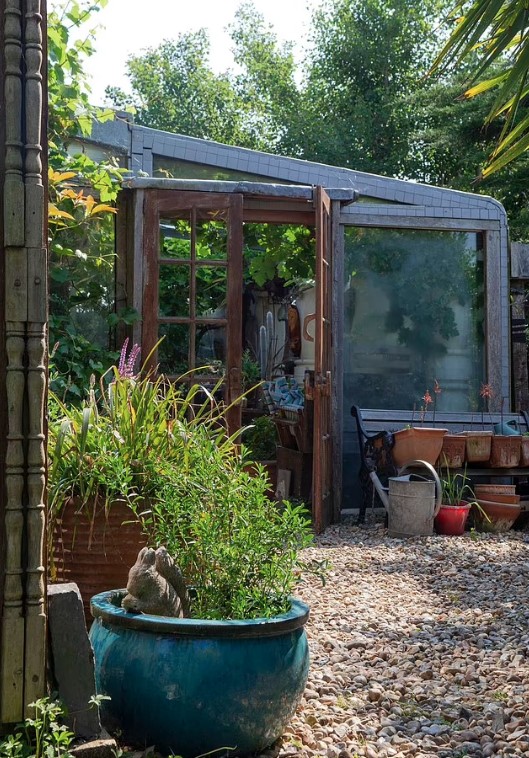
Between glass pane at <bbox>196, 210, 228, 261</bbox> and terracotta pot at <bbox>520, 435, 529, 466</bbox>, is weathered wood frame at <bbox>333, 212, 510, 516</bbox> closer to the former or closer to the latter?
terracotta pot at <bbox>520, 435, 529, 466</bbox>

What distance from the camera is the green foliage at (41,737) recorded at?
6.96 ft

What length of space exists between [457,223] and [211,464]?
16.9 ft

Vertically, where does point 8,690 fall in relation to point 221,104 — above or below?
below

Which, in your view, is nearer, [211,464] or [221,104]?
[211,464]

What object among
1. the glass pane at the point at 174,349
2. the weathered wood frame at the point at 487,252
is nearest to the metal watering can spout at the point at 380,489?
the weathered wood frame at the point at 487,252

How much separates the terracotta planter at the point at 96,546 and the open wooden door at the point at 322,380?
331cm

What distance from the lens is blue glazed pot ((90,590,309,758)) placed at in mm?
2409

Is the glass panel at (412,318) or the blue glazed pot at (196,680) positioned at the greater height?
the glass panel at (412,318)

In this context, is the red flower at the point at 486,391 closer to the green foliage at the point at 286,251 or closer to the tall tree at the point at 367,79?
the green foliage at the point at 286,251

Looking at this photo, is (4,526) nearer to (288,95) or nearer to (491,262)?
(491,262)

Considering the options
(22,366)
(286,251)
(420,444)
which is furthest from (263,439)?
(22,366)

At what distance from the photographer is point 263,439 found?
29.1 ft

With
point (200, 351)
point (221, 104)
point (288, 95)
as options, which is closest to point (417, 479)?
point (200, 351)

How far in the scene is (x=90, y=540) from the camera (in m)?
3.27
